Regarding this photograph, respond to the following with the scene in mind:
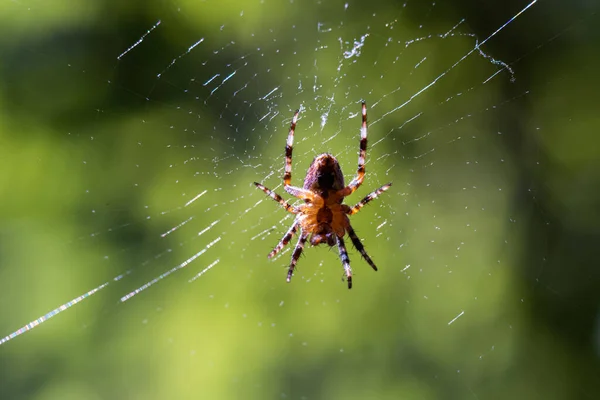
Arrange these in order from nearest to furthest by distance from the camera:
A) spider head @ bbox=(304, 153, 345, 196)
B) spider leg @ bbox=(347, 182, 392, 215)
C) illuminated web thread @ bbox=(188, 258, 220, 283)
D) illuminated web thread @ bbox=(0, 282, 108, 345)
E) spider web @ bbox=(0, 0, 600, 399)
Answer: spider head @ bbox=(304, 153, 345, 196) < spider leg @ bbox=(347, 182, 392, 215) < spider web @ bbox=(0, 0, 600, 399) < illuminated web thread @ bbox=(0, 282, 108, 345) < illuminated web thread @ bbox=(188, 258, 220, 283)

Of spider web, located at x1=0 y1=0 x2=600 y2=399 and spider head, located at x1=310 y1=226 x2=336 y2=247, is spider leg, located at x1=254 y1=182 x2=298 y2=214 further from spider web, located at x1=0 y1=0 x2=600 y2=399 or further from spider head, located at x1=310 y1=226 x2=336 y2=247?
spider web, located at x1=0 y1=0 x2=600 y2=399

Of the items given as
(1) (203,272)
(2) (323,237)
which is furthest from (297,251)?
(1) (203,272)

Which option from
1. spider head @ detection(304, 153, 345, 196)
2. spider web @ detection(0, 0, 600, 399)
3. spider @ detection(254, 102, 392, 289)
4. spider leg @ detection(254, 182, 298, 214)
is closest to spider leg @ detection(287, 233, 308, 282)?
spider @ detection(254, 102, 392, 289)

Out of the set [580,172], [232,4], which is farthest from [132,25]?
[580,172]

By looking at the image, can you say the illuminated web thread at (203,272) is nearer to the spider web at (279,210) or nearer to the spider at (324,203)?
the spider web at (279,210)

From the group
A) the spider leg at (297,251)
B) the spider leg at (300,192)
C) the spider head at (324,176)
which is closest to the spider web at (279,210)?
the spider leg at (297,251)

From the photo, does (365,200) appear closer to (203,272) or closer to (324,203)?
(324,203)
